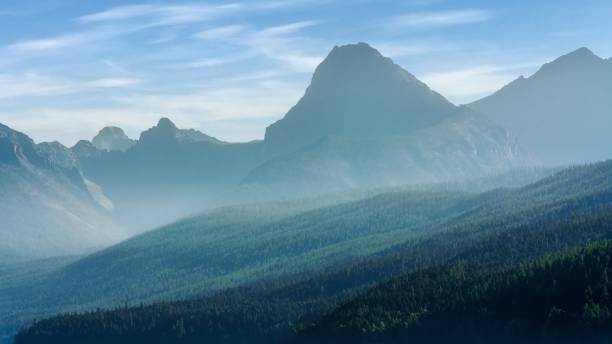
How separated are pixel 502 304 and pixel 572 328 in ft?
75.8

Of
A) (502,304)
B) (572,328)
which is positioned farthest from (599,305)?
(502,304)

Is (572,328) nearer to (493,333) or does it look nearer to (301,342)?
(493,333)

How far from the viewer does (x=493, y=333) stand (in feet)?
562

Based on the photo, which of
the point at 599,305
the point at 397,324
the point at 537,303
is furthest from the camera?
the point at 397,324

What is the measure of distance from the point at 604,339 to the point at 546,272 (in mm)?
37773

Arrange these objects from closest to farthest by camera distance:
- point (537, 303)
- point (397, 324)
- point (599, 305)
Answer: point (599, 305) → point (537, 303) → point (397, 324)

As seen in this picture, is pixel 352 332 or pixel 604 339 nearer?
pixel 604 339

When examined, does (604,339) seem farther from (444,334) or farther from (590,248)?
(590,248)

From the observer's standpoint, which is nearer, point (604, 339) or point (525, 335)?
point (604, 339)

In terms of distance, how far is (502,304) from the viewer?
180 meters

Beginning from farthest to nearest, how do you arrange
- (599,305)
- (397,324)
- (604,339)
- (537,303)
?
(397,324)
(537,303)
(599,305)
(604,339)

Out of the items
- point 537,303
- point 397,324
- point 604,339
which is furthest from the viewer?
point 397,324

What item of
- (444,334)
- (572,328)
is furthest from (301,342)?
(572,328)

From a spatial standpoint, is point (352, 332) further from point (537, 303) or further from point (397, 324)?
point (537, 303)
